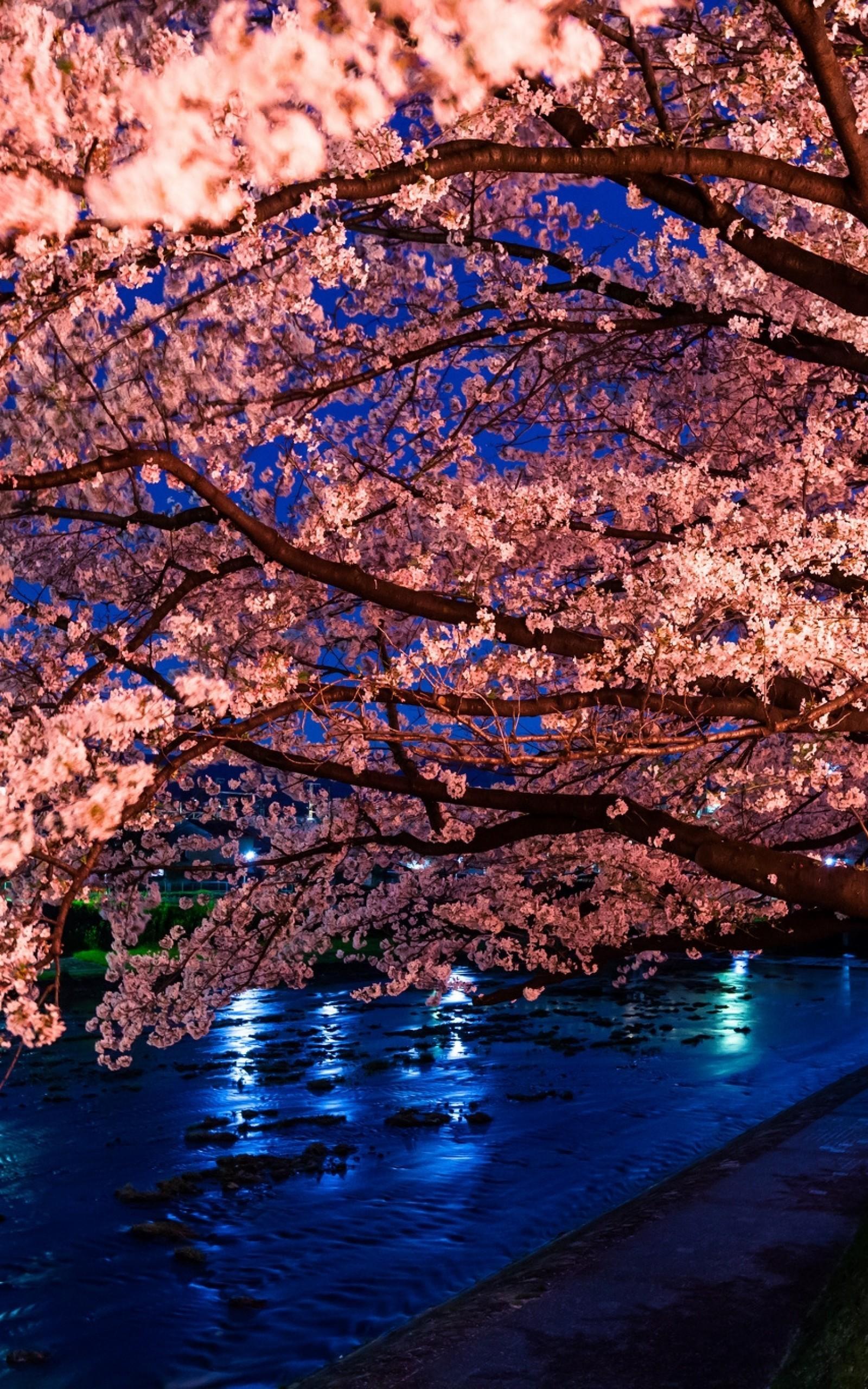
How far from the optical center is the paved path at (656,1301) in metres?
6.60

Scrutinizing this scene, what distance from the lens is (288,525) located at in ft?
33.0

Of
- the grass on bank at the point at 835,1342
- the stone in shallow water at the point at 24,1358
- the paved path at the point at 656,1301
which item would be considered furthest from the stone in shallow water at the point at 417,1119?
the grass on bank at the point at 835,1342

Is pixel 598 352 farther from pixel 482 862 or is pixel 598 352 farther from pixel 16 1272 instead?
pixel 16 1272

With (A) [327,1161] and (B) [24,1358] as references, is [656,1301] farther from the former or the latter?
(A) [327,1161]

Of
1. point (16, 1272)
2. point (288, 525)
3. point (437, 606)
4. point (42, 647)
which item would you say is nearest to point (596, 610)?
point (437, 606)

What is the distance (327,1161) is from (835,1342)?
1015cm

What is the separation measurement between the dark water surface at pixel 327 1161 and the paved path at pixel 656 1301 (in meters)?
2.10

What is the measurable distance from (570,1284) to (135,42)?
845cm

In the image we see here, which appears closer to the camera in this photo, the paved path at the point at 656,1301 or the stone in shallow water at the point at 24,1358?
the paved path at the point at 656,1301

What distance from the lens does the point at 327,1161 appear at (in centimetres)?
1525

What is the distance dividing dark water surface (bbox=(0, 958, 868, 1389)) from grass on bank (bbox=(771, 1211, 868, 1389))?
4517mm

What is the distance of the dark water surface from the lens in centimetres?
1025

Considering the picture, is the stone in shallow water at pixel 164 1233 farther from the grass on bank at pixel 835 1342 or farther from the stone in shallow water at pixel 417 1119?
the grass on bank at pixel 835 1342

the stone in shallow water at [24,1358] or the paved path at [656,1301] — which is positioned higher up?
the paved path at [656,1301]
